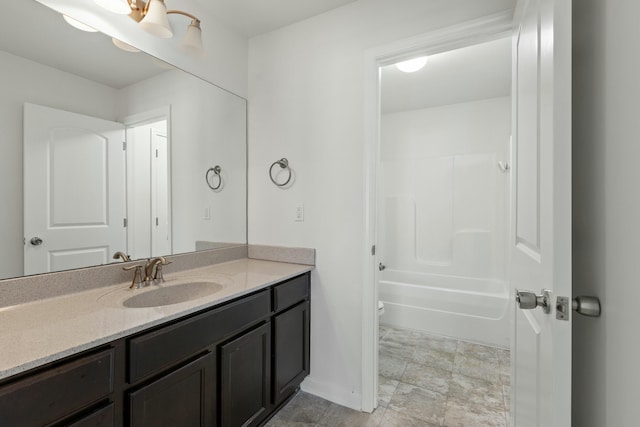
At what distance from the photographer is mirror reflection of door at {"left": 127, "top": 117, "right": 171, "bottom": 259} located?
5.15 ft

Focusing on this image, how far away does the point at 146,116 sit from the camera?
5.36 feet

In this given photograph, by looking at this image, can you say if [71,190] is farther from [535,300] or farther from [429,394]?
[429,394]

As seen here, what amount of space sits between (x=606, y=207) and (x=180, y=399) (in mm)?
1457

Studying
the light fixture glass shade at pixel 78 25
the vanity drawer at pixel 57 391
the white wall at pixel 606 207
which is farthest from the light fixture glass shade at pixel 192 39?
the white wall at pixel 606 207

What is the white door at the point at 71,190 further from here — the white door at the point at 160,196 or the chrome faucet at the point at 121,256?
the white door at the point at 160,196

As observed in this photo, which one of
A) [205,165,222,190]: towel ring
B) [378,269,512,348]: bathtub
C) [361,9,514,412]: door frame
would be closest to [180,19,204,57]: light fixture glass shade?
[205,165,222,190]: towel ring

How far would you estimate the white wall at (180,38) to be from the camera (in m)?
1.34

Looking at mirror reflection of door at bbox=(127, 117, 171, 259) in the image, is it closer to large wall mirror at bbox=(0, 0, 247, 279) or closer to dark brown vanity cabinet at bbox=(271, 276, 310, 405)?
large wall mirror at bbox=(0, 0, 247, 279)

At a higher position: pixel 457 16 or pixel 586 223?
pixel 457 16

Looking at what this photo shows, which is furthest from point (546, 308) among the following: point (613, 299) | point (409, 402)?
point (409, 402)

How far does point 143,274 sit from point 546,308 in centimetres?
170

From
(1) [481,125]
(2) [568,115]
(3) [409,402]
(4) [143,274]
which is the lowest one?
(3) [409,402]

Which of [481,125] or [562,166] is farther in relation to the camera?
[481,125]

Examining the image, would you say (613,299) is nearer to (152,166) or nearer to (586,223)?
(586,223)
